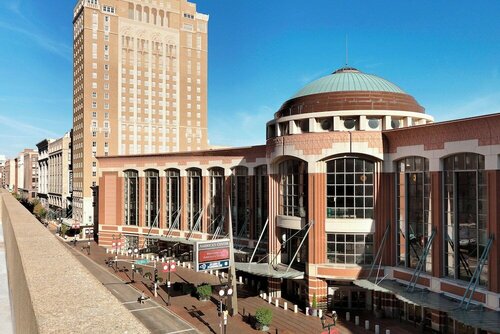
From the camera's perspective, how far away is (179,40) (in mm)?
117125

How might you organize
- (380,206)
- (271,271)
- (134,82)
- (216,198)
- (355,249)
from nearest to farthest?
(380,206) < (355,249) < (271,271) < (216,198) < (134,82)

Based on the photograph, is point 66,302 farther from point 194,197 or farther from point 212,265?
point 194,197

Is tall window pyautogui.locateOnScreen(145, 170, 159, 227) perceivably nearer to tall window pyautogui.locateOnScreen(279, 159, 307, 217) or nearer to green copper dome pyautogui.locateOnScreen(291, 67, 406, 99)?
tall window pyautogui.locateOnScreen(279, 159, 307, 217)

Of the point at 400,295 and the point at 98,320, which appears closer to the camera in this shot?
the point at 98,320

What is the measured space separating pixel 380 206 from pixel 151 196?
4208 cm

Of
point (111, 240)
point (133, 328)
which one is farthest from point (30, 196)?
point (133, 328)

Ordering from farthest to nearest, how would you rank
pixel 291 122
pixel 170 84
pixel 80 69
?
pixel 170 84 < pixel 80 69 < pixel 291 122

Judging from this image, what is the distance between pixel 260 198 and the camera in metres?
52.0

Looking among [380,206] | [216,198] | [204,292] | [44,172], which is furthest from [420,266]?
[44,172]

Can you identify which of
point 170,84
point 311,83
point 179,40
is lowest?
point 311,83

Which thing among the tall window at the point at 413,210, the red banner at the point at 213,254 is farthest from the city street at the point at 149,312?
the tall window at the point at 413,210

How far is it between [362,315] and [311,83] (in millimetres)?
24351

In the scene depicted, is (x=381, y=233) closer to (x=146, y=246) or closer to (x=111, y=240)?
(x=146, y=246)

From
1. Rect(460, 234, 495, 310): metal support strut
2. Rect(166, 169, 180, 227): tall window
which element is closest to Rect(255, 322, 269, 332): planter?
Rect(460, 234, 495, 310): metal support strut
